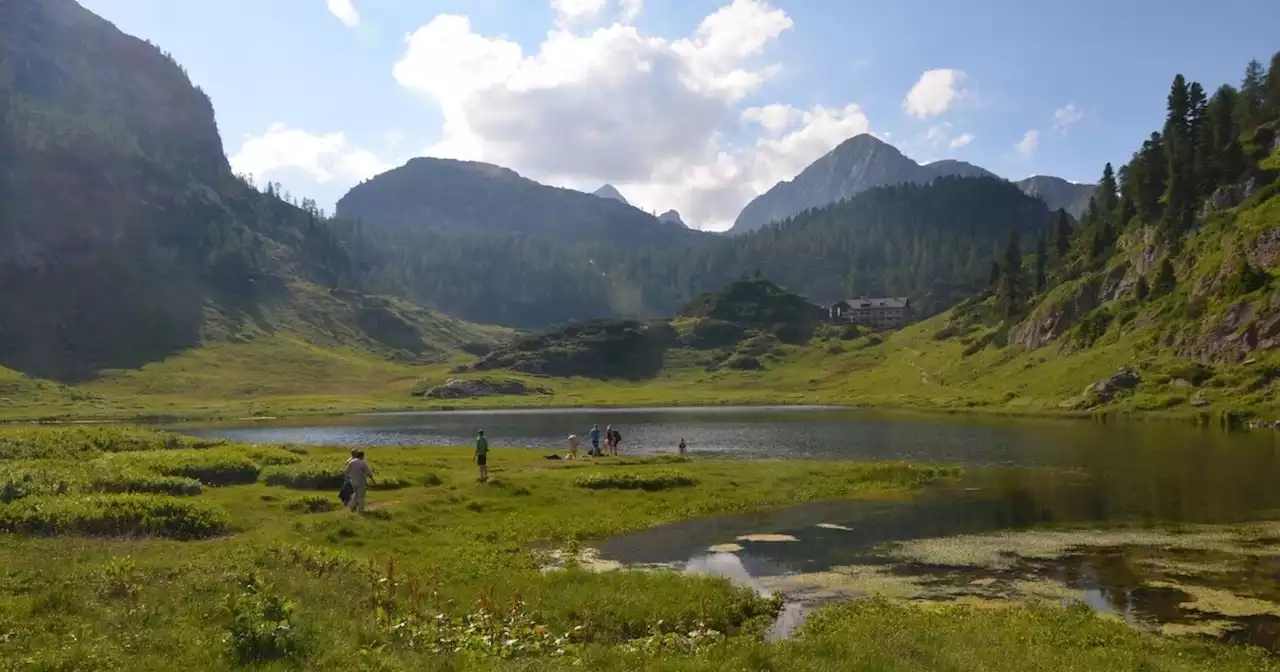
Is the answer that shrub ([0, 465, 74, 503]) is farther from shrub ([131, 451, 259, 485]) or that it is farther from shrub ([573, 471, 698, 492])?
shrub ([573, 471, 698, 492])

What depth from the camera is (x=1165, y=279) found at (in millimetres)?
163750

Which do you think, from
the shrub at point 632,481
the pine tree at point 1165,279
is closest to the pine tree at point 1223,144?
the pine tree at point 1165,279

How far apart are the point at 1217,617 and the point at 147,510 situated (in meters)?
39.4

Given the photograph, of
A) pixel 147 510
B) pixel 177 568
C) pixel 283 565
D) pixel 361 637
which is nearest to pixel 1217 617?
pixel 361 637

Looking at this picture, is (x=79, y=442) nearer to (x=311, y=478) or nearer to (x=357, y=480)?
(x=311, y=478)

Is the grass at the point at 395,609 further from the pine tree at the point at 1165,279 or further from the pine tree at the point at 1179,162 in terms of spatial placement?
the pine tree at the point at 1179,162

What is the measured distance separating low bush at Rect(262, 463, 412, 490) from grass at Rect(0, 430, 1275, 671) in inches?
247

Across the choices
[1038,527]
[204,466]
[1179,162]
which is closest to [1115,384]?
[1179,162]

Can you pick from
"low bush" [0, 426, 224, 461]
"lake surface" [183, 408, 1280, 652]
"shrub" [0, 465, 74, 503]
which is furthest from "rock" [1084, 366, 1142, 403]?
"shrub" [0, 465, 74, 503]

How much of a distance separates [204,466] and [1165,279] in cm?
17768

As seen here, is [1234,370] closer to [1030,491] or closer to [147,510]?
[1030,491]

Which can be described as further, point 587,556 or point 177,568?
point 587,556

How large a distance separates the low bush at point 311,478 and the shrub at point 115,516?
40.0 feet

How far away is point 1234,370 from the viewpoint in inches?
4742
